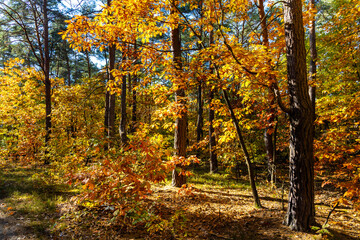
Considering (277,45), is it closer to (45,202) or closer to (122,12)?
(122,12)

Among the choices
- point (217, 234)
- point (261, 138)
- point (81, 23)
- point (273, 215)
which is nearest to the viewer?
point (217, 234)

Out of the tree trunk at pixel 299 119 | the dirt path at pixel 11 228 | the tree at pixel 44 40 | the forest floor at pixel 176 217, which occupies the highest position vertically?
the tree at pixel 44 40

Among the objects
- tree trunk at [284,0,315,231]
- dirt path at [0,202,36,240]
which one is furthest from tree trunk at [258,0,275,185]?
dirt path at [0,202,36,240]

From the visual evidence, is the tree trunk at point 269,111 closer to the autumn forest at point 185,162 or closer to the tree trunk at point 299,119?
the autumn forest at point 185,162

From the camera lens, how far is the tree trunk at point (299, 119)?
3395 millimetres

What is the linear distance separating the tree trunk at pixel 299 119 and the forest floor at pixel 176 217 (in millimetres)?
528

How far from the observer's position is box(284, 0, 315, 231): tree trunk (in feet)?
11.1

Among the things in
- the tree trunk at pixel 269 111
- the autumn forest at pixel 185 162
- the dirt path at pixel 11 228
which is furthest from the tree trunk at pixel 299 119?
the dirt path at pixel 11 228

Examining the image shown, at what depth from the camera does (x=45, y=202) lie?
5758 millimetres

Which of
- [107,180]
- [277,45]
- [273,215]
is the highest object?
[277,45]

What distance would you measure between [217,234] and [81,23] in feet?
16.7

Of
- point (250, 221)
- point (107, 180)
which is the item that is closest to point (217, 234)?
point (250, 221)

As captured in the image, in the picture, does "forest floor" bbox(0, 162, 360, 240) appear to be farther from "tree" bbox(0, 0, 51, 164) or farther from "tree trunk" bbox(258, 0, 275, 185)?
"tree" bbox(0, 0, 51, 164)

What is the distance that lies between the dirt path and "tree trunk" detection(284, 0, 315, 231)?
523 cm
